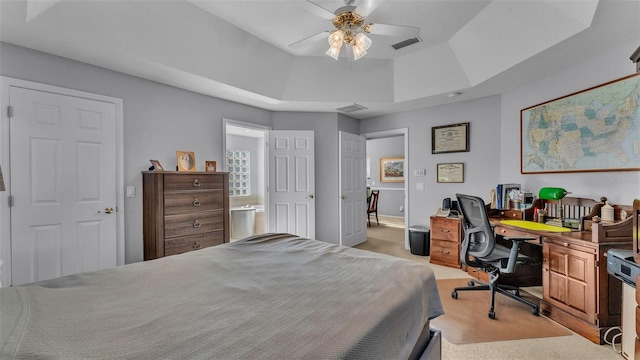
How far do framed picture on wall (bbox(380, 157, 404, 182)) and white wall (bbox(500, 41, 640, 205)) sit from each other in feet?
12.7

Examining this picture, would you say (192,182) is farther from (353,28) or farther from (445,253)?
(445,253)

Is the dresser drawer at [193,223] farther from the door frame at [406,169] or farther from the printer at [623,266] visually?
the printer at [623,266]

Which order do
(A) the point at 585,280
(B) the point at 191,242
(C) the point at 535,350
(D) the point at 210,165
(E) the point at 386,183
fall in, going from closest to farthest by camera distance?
1. (C) the point at 535,350
2. (A) the point at 585,280
3. (B) the point at 191,242
4. (D) the point at 210,165
5. (E) the point at 386,183

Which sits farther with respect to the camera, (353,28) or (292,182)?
(292,182)

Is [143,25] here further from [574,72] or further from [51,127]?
[574,72]

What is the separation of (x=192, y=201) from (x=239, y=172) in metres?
3.65

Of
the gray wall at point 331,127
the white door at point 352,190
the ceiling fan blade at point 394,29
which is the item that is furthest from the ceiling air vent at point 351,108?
the ceiling fan blade at point 394,29

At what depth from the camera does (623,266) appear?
1.69 m

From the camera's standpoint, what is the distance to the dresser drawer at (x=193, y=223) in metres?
2.87

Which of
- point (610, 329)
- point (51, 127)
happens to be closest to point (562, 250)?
point (610, 329)

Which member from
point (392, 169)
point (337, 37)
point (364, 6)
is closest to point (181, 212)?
point (337, 37)

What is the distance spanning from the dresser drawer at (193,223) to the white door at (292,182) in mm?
1248

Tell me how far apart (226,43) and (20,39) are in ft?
5.39

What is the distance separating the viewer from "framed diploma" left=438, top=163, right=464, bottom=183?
13.6 feet
